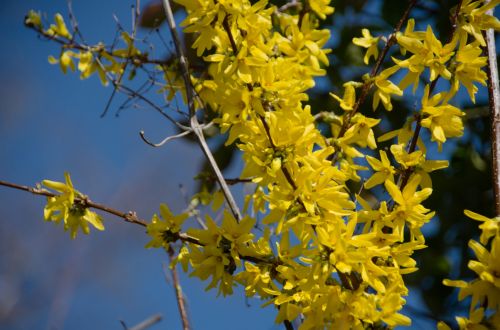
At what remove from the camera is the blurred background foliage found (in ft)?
6.34

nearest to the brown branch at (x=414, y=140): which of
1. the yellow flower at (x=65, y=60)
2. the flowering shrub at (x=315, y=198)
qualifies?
the flowering shrub at (x=315, y=198)

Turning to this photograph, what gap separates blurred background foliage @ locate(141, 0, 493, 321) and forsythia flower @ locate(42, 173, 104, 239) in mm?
929

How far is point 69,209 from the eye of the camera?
0.96 metres

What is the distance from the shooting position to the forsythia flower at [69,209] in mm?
947

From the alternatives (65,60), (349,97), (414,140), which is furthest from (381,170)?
(65,60)

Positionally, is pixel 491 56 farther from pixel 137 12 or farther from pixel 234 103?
pixel 137 12

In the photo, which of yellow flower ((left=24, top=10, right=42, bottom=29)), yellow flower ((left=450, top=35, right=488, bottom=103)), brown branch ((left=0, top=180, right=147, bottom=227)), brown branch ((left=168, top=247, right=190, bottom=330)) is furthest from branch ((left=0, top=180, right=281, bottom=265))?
yellow flower ((left=24, top=10, right=42, bottom=29))

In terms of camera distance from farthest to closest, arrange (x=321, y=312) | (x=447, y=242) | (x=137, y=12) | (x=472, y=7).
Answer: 1. (x=447, y=242)
2. (x=137, y=12)
3. (x=472, y=7)
4. (x=321, y=312)

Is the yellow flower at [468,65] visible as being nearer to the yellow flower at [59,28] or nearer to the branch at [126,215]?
the branch at [126,215]

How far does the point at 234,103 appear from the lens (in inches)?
35.5

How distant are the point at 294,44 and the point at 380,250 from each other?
1.59 feet

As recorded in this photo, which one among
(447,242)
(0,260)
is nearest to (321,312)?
(447,242)

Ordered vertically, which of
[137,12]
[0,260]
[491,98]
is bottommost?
[0,260]

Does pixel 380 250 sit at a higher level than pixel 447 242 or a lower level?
higher
